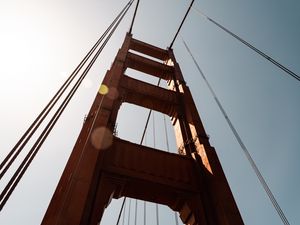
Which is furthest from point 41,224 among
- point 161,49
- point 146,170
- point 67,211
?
→ point 161,49

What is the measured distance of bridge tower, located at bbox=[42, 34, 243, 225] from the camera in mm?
4219

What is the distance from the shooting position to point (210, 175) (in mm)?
5695

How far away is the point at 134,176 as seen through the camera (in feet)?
17.6

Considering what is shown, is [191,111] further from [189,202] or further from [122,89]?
[189,202]

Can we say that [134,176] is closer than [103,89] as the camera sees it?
Yes

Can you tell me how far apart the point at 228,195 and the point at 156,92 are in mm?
4681

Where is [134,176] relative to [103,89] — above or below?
below

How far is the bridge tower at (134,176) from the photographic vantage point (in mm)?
4219

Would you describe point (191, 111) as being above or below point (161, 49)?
below

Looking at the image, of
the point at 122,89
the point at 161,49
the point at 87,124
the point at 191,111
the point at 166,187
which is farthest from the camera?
the point at 161,49

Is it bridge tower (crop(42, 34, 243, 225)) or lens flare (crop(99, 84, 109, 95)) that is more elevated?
lens flare (crop(99, 84, 109, 95))

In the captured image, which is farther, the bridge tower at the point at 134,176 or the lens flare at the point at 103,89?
the lens flare at the point at 103,89

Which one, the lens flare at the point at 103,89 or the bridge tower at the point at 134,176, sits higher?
the lens flare at the point at 103,89

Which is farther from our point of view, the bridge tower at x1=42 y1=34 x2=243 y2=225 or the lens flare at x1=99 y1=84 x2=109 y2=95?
the lens flare at x1=99 y1=84 x2=109 y2=95
